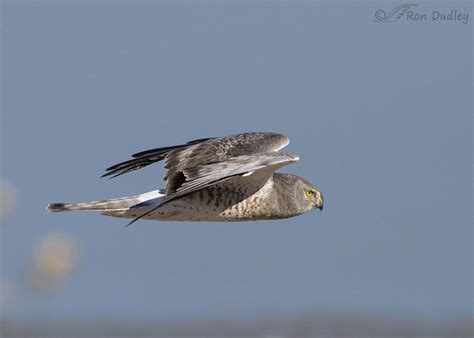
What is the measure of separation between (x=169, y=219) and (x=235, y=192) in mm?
744

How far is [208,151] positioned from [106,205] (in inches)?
47.6

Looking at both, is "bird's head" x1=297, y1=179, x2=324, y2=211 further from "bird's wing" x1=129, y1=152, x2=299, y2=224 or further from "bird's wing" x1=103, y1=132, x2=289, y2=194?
"bird's wing" x1=129, y1=152, x2=299, y2=224

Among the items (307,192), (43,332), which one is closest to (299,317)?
(43,332)

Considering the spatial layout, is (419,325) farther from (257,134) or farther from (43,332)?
(257,134)

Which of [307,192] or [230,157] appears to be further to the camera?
[307,192]

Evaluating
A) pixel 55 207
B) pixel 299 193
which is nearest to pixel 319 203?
pixel 299 193

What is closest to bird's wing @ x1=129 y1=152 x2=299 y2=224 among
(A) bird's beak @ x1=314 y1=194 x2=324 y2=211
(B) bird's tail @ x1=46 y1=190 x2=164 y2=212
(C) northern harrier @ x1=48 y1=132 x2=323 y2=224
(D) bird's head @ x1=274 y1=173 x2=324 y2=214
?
(C) northern harrier @ x1=48 y1=132 x2=323 y2=224

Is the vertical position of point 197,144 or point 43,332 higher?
point 197,144

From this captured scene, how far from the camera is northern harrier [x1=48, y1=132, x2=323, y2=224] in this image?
719 inches

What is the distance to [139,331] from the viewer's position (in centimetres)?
3481

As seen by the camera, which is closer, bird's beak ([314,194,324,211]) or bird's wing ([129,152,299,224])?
bird's wing ([129,152,299,224])

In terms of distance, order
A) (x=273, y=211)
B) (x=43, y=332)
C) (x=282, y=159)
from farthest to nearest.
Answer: (x=43, y=332)
(x=273, y=211)
(x=282, y=159)

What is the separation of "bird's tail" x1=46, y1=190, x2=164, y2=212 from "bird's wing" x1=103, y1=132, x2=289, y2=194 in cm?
50

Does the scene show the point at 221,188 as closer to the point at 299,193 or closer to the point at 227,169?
the point at 227,169
